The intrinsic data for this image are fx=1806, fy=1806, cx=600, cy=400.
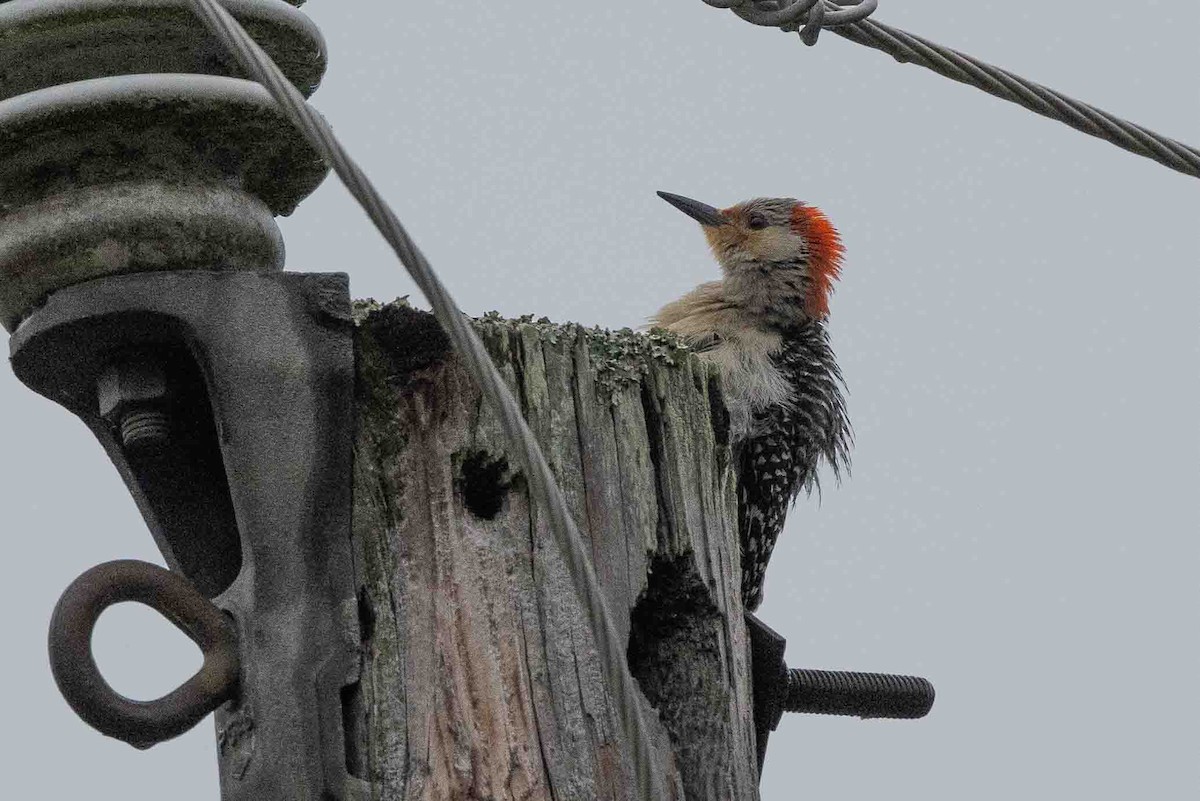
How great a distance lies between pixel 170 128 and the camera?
10.0 ft

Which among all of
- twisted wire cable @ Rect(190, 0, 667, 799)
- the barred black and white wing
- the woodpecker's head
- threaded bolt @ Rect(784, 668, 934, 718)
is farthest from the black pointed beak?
twisted wire cable @ Rect(190, 0, 667, 799)

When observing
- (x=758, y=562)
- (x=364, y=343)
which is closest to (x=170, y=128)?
(x=364, y=343)

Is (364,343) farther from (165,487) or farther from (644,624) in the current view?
(644,624)

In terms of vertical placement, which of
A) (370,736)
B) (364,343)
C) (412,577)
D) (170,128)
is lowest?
(370,736)

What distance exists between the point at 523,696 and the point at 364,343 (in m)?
0.67

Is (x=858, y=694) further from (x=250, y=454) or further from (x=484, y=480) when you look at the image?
(x=250, y=454)

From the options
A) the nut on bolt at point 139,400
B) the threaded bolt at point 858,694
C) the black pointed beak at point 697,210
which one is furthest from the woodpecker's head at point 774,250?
the nut on bolt at point 139,400

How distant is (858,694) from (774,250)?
2.70 meters

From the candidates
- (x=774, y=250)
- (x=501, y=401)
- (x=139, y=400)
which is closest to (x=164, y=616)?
(x=139, y=400)

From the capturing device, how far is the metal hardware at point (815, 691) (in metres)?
3.43

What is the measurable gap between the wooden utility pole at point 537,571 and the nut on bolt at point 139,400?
1.19 ft

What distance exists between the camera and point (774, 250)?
6.29 metres

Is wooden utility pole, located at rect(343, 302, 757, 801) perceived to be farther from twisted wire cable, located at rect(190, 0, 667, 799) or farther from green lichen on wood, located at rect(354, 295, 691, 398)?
twisted wire cable, located at rect(190, 0, 667, 799)

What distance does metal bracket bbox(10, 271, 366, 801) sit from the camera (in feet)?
9.48
